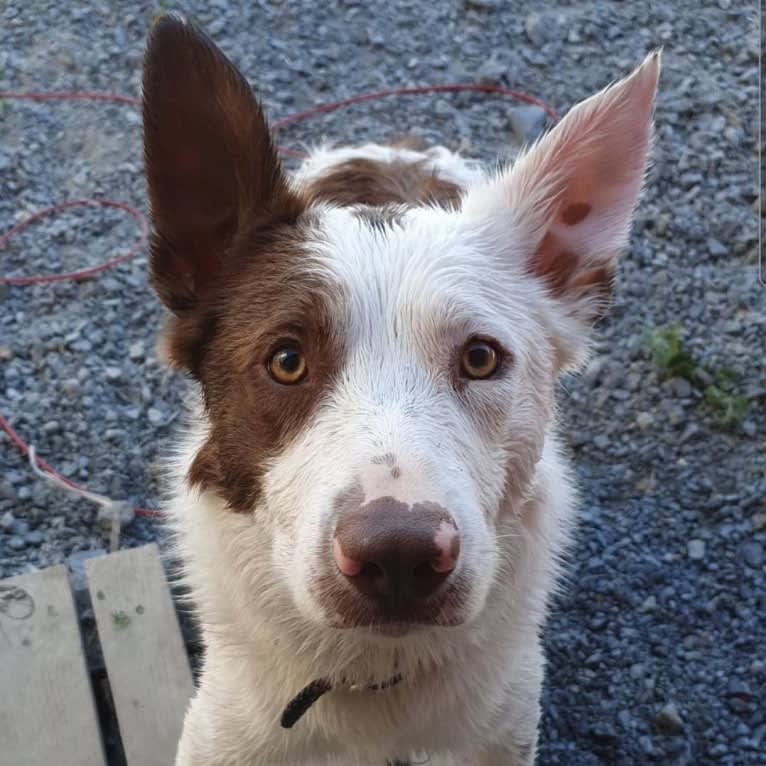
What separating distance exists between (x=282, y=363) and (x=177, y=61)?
816 mm

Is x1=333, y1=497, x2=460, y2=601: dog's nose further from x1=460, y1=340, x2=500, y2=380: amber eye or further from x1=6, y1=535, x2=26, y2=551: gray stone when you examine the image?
x1=6, y1=535, x2=26, y2=551: gray stone

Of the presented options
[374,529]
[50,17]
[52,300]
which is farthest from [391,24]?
[374,529]

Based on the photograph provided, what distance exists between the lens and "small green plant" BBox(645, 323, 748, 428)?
475cm

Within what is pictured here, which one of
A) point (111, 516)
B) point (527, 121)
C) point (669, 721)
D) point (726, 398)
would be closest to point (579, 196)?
point (669, 721)

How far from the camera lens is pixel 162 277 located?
109 inches

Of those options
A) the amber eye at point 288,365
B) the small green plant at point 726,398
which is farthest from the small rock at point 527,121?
the amber eye at point 288,365

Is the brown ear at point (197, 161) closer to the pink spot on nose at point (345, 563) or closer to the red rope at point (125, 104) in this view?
the pink spot on nose at point (345, 563)

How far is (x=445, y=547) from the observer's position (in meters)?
2.02

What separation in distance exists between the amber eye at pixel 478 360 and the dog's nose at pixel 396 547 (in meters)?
0.54

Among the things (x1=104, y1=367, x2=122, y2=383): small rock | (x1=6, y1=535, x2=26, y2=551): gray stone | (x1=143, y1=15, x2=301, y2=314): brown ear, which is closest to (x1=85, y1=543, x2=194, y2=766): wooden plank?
(x1=6, y1=535, x2=26, y2=551): gray stone

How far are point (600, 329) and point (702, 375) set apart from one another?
61cm

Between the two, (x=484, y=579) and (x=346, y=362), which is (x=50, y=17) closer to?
(x=346, y=362)

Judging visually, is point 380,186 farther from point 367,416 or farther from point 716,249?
point 716,249

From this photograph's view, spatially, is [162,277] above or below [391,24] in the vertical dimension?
above
